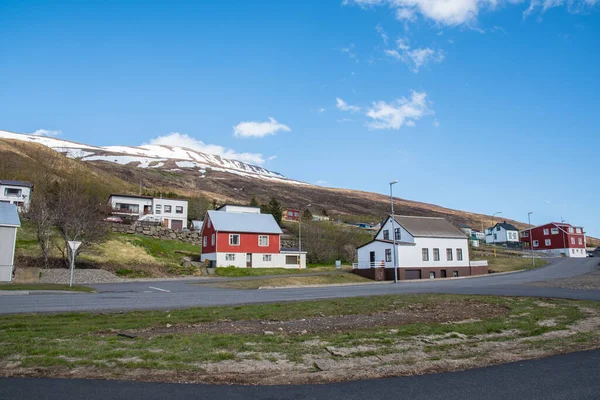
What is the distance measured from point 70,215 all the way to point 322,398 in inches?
1657

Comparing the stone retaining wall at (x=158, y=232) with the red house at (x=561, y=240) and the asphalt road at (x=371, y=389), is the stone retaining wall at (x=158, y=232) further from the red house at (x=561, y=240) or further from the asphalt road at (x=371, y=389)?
the red house at (x=561, y=240)

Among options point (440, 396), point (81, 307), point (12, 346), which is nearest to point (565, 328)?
point (440, 396)

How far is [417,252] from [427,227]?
5232 millimetres

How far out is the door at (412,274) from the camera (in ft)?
180

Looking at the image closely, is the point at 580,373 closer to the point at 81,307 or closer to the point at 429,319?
the point at 429,319

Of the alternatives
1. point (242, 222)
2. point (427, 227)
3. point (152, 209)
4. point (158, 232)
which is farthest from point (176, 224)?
point (427, 227)

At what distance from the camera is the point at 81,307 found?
1831cm

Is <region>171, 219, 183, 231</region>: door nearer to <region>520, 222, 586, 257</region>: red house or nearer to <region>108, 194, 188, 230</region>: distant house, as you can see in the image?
<region>108, 194, 188, 230</region>: distant house

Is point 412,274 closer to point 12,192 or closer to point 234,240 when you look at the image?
point 234,240

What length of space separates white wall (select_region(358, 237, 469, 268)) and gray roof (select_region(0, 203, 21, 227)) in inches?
1545

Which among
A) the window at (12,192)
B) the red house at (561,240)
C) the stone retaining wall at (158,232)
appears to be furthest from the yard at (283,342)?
the red house at (561,240)

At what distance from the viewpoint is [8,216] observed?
35.9 m

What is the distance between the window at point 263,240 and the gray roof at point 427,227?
60.0ft

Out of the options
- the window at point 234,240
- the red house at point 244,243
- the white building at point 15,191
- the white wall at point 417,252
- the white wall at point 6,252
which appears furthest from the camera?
the white building at point 15,191
